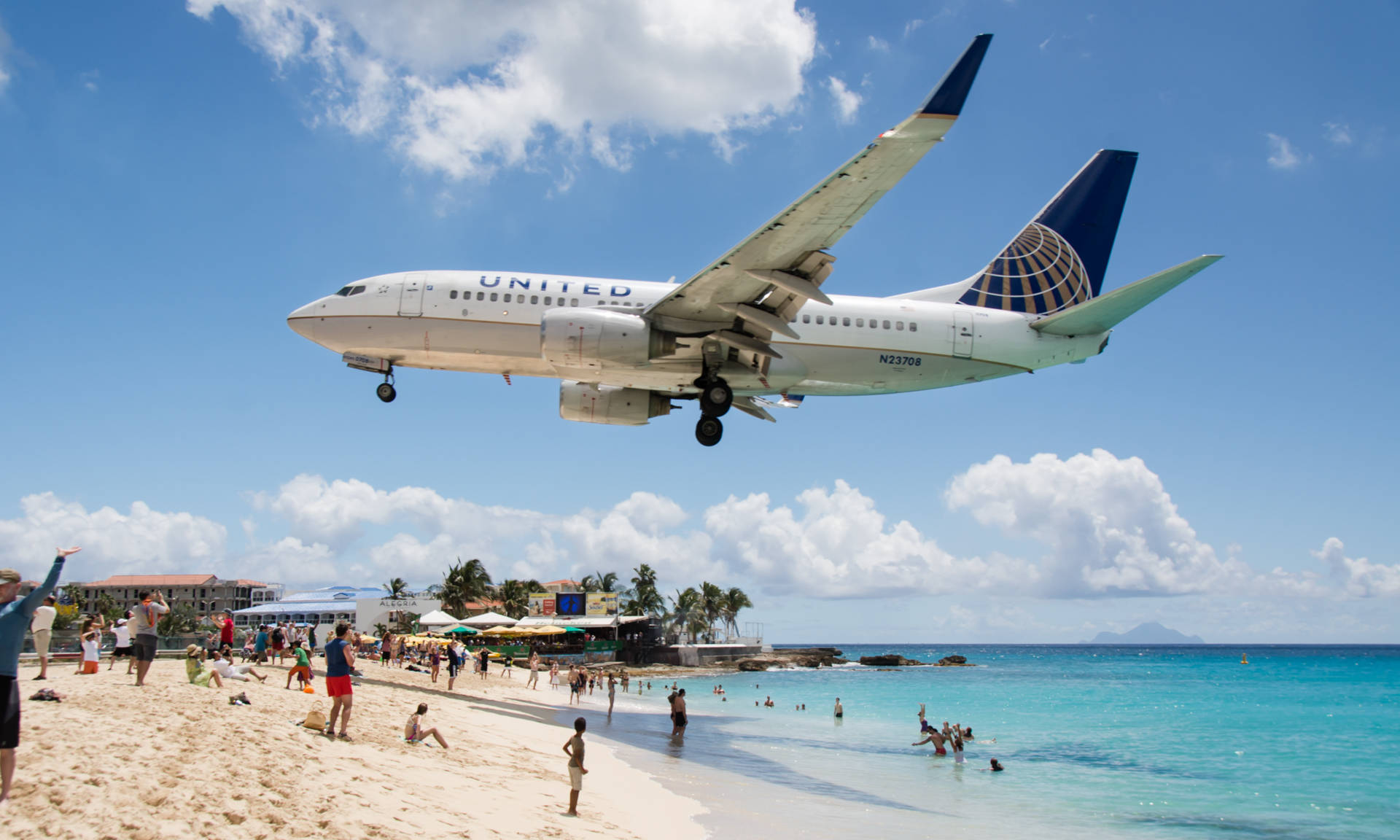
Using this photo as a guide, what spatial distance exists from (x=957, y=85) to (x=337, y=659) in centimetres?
1180

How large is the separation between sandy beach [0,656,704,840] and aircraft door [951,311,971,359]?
40.8 ft

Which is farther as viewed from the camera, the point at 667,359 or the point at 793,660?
the point at 793,660

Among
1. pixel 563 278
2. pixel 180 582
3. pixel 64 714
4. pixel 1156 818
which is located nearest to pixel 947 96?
pixel 563 278

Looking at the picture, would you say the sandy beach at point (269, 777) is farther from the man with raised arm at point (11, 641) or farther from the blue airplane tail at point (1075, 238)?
the blue airplane tail at point (1075, 238)

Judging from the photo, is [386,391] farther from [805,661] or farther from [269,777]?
[805,661]

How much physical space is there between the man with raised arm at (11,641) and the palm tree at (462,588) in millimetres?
80416

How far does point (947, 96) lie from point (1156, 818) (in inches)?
646

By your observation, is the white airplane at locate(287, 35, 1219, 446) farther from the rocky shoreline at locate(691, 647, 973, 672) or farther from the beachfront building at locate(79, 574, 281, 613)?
the beachfront building at locate(79, 574, 281, 613)

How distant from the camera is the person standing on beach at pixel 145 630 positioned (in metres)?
13.1

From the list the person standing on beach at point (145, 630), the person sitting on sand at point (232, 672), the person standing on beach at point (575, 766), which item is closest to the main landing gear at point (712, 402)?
the person standing on beach at point (575, 766)

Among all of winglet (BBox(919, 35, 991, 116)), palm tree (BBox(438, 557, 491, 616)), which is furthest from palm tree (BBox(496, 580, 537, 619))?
winglet (BBox(919, 35, 991, 116))

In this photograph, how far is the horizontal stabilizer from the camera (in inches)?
631

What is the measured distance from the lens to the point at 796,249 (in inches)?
642

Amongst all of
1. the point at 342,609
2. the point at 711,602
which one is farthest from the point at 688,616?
the point at 342,609
